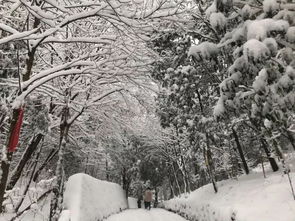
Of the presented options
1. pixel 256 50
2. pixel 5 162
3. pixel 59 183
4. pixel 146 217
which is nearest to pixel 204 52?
pixel 256 50

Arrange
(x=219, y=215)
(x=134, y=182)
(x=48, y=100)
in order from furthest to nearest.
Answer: (x=134, y=182)
(x=48, y=100)
(x=219, y=215)

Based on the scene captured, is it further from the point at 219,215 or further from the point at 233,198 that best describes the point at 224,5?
the point at 233,198

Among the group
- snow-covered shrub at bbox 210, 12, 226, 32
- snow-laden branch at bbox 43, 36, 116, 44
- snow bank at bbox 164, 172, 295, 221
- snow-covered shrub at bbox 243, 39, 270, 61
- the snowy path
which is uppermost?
snow-laden branch at bbox 43, 36, 116, 44

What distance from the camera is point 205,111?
15727 mm

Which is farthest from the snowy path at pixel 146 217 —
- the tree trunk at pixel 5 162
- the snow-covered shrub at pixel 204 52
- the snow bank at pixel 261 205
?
the snow-covered shrub at pixel 204 52

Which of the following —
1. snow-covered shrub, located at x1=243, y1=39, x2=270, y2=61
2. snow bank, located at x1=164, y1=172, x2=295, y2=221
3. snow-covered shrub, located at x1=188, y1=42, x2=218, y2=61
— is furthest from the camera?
snow bank, located at x1=164, y1=172, x2=295, y2=221

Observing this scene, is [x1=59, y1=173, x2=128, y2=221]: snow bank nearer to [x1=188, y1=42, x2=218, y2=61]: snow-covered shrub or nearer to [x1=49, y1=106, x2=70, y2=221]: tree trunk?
[x1=49, y1=106, x2=70, y2=221]: tree trunk

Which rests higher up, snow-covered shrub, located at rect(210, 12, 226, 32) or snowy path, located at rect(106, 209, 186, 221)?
snow-covered shrub, located at rect(210, 12, 226, 32)

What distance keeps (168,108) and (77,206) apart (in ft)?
30.3

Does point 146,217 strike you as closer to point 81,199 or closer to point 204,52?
point 81,199

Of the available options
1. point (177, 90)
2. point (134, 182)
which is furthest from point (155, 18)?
point (134, 182)

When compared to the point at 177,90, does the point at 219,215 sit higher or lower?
lower

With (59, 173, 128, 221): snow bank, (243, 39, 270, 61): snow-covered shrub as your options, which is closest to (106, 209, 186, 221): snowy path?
(59, 173, 128, 221): snow bank

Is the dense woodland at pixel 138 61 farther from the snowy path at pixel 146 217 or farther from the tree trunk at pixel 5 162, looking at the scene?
the snowy path at pixel 146 217
